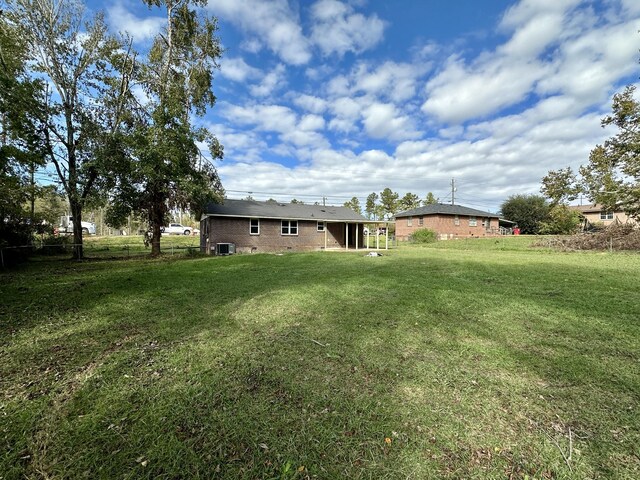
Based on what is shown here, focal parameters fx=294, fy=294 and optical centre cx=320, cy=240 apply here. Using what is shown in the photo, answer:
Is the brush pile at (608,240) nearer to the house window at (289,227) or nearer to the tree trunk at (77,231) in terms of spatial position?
the house window at (289,227)

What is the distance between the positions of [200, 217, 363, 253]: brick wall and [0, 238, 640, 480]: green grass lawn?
13.1 metres

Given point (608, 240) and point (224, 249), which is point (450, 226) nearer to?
point (608, 240)

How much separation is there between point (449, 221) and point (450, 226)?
1.90 feet

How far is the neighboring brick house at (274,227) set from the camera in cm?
1894

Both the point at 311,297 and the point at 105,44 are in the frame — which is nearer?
the point at 311,297

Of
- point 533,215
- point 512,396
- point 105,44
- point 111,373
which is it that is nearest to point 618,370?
point 512,396

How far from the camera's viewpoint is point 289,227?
69.9ft

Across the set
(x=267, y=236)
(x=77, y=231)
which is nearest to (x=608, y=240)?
(x=267, y=236)

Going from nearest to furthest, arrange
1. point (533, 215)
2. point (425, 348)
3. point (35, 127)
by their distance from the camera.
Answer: point (425, 348) → point (35, 127) → point (533, 215)

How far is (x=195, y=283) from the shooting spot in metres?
8.09

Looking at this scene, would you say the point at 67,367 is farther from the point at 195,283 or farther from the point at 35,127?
the point at 35,127

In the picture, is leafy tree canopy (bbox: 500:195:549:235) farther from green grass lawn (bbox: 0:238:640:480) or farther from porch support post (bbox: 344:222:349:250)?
green grass lawn (bbox: 0:238:640:480)

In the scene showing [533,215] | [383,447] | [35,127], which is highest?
[35,127]

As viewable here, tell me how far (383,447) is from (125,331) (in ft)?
13.2
